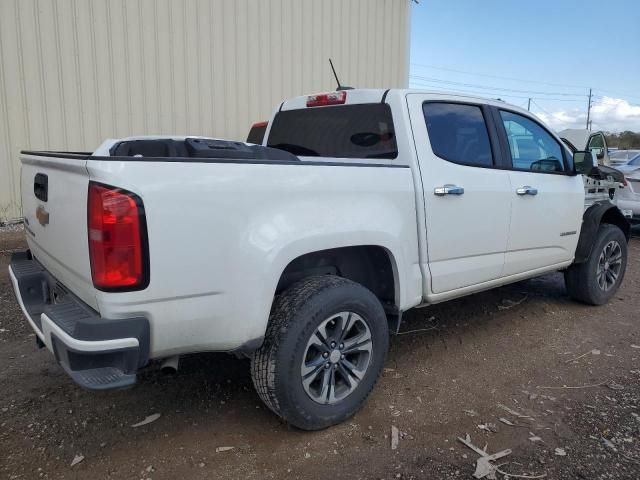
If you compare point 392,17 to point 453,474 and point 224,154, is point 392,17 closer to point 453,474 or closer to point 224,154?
point 224,154

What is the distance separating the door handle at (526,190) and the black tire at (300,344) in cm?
171

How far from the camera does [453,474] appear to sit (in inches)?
101

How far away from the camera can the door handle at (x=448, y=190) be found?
11.0 ft

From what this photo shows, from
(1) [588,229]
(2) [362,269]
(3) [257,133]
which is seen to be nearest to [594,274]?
(1) [588,229]

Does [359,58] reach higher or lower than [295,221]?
higher

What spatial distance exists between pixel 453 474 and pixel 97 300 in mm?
1841

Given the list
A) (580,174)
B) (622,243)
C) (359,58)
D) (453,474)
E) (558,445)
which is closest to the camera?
(453,474)

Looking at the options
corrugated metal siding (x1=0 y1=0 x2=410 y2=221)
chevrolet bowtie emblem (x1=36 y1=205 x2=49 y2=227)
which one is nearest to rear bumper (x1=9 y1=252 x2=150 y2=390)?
chevrolet bowtie emblem (x1=36 y1=205 x2=49 y2=227)

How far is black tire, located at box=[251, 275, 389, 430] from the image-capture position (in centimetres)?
262

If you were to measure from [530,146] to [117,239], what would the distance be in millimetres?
3515

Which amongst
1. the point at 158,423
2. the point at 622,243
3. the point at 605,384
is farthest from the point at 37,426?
the point at 622,243

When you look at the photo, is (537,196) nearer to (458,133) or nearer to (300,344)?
(458,133)

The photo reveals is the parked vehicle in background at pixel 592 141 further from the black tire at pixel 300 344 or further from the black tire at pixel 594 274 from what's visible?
the black tire at pixel 300 344

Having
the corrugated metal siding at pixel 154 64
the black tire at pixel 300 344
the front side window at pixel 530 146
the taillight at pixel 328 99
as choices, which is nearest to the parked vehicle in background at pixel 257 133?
the corrugated metal siding at pixel 154 64
